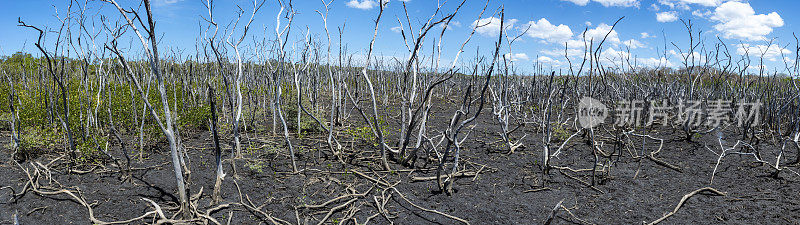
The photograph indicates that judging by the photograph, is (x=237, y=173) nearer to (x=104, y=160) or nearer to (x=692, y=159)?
(x=104, y=160)

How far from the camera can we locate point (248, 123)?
254 inches

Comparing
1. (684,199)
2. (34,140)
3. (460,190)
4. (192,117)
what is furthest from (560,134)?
(34,140)

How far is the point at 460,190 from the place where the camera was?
3.56m

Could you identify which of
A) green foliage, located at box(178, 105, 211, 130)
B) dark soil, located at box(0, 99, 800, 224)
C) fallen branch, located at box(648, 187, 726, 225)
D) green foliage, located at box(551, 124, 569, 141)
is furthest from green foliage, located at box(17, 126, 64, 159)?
green foliage, located at box(551, 124, 569, 141)

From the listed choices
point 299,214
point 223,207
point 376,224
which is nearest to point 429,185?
point 376,224

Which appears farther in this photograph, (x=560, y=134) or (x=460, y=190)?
(x=560, y=134)

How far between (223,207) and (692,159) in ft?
16.6

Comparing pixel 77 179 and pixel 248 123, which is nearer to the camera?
pixel 77 179

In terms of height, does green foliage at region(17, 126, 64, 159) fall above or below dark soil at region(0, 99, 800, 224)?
above

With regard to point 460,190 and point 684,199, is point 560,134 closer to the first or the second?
point 684,199

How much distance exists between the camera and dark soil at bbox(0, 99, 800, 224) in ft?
9.89

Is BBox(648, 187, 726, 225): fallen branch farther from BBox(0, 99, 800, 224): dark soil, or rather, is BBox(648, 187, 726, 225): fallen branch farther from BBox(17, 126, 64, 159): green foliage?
BBox(17, 126, 64, 159): green foliage

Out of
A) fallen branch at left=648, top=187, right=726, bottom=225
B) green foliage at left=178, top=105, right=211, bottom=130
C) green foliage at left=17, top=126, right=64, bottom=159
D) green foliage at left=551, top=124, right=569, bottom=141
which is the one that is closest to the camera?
fallen branch at left=648, top=187, right=726, bottom=225

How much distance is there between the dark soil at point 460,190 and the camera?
9.89 feet
